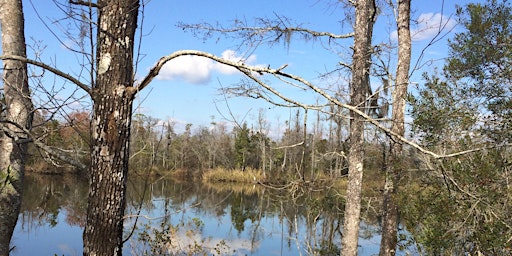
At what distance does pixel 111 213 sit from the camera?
200 centimetres

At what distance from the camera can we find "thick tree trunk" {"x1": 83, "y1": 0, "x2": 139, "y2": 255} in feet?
6.55

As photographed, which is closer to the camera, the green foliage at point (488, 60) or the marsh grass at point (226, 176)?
the green foliage at point (488, 60)

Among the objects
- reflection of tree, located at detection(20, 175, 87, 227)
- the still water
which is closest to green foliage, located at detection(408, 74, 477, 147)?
the still water

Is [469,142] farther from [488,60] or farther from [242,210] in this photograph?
[242,210]

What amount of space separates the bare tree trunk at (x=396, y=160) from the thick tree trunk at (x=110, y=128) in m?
4.52

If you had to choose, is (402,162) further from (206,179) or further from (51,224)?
(206,179)

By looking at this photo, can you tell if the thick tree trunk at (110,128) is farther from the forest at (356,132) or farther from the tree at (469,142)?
the tree at (469,142)

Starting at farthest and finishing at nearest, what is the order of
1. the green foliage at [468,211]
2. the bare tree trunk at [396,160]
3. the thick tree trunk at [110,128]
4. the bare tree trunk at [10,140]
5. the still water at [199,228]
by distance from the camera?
1. the still water at [199,228]
2. the bare tree trunk at [396,160]
3. the green foliage at [468,211]
4. the bare tree trunk at [10,140]
5. the thick tree trunk at [110,128]

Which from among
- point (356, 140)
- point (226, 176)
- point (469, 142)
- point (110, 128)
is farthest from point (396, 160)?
point (226, 176)

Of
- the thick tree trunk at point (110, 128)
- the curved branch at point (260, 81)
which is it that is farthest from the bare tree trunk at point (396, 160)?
the thick tree trunk at point (110, 128)

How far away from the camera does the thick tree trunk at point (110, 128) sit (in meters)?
2.00

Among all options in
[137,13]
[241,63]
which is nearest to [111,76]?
[137,13]

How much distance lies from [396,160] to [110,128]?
4.86 meters

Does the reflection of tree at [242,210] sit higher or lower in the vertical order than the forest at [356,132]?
lower
